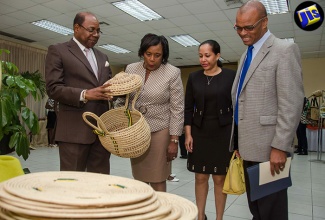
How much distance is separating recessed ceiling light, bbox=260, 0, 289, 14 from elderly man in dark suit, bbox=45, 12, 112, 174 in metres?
4.50

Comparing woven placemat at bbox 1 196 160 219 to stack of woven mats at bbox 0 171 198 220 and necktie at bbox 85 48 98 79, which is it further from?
necktie at bbox 85 48 98 79

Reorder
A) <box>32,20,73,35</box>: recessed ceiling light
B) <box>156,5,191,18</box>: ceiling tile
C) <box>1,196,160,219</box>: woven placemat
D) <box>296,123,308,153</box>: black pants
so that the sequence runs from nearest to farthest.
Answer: <box>1,196,160,219</box>: woven placemat
<box>156,5,191,18</box>: ceiling tile
<box>32,20,73,35</box>: recessed ceiling light
<box>296,123,308,153</box>: black pants

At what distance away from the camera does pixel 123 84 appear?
1.33 metres

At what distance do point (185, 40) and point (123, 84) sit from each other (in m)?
7.15

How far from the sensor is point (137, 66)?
6.42ft

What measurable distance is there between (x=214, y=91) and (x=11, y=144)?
140cm

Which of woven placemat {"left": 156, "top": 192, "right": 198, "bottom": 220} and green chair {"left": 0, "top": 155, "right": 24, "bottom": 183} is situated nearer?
woven placemat {"left": 156, "top": 192, "right": 198, "bottom": 220}

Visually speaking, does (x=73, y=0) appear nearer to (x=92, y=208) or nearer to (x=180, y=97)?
(x=180, y=97)

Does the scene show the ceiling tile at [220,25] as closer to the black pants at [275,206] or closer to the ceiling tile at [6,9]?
the ceiling tile at [6,9]

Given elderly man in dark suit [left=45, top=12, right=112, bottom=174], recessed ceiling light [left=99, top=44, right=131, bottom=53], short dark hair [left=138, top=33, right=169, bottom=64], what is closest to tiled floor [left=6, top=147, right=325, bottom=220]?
elderly man in dark suit [left=45, top=12, right=112, bottom=174]

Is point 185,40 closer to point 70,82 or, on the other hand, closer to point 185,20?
point 185,20

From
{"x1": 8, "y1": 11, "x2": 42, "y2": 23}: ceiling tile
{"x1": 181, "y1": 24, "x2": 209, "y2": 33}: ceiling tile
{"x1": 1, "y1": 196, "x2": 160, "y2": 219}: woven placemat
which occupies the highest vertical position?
{"x1": 8, "y1": 11, "x2": 42, "y2": 23}: ceiling tile

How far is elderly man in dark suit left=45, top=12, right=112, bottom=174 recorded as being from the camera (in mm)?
1578

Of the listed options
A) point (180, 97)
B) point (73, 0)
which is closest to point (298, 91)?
point (180, 97)
